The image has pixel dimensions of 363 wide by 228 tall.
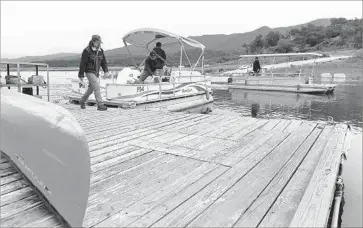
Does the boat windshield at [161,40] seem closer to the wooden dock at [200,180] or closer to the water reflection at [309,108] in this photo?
the water reflection at [309,108]

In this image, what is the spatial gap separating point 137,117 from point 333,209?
16.4 feet

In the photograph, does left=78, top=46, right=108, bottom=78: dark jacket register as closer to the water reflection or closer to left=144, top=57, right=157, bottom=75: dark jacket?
left=144, top=57, right=157, bottom=75: dark jacket

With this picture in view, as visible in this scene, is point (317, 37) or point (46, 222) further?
point (317, 37)

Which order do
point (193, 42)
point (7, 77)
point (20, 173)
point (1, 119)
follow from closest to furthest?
point (1, 119)
point (20, 173)
point (7, 77)
point (193, 42)

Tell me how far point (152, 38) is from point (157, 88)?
3202 millimetres

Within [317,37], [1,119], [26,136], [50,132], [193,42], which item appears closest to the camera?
[50,132]

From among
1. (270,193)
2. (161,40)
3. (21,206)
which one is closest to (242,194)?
(270,193)

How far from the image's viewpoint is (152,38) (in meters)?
13.6

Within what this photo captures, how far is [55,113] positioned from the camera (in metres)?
2.28

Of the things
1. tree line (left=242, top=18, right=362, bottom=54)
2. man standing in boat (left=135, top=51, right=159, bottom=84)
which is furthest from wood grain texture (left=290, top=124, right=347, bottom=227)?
tree line (left=242, top=18, right=362, bottom=54)

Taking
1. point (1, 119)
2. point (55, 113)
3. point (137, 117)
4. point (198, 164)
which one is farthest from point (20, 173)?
point (137, 117)

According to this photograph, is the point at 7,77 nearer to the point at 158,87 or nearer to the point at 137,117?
the point at 137,117

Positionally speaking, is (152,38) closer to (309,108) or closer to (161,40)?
(161,40)

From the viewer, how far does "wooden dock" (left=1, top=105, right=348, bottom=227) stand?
8.13 ft
